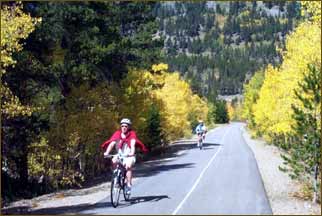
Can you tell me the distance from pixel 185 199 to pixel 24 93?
7.97 metres

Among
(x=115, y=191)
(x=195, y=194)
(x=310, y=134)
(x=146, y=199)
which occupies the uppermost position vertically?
(x=310, y=134)

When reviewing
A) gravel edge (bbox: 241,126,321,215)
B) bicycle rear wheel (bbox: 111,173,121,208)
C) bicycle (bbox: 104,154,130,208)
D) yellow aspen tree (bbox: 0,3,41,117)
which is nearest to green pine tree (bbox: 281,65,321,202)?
gravel edge (bbox: 241,126,321,215)

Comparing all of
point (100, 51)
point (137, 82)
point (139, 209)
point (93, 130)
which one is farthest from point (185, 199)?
point (137, 82)

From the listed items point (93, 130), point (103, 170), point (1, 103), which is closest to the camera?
point (1, 103)

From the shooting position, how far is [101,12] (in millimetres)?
27094

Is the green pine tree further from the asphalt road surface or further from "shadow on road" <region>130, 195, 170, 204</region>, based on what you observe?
"shadow on road" <region>130, 195, 170, 204</region>

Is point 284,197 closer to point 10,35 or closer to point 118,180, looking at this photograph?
point 118,180

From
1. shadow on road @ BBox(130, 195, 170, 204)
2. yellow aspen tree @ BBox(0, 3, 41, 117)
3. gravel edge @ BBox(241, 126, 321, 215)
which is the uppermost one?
yellow aspen tree @ BBox(0, 3, 41, 117)

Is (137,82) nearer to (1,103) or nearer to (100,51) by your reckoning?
(100,51)

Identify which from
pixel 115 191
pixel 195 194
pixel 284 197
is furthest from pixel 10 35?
pixel 284 197

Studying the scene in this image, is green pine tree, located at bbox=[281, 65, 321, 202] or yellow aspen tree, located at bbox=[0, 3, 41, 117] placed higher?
yellow aspen tree, located at bbox=[0, 3, 41, 117]

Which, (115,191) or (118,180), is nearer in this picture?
(115,191)

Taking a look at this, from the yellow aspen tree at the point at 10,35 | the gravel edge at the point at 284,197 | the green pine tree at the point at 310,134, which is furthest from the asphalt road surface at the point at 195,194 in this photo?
the yellow aspen tree at the point at 10,35

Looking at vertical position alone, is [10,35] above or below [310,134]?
above
